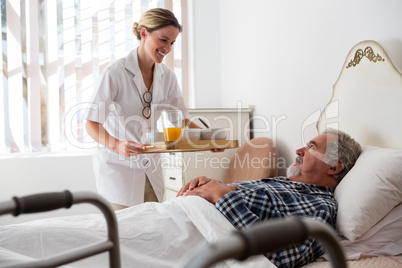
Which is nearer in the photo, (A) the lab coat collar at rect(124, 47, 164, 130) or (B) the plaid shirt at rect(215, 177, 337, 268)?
(B) the plaid shirt at rect(215, 177, 337, 268)

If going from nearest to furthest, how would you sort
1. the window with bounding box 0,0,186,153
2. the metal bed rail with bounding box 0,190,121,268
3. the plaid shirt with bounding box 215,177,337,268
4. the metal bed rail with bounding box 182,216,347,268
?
1. the metal bed rail with bounding box 182,216,347,268
2. the metal bed rail with bounding box 0,190,121,268
3. the plaid shirt with bounding box 215,177,337,268
4. the window with bounding box 0,0,186,153

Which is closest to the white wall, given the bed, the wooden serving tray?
the bed

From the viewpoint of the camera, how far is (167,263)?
1323mm

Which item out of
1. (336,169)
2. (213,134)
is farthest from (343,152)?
(213,134)

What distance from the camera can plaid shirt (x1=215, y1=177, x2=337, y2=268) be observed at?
4.48ft

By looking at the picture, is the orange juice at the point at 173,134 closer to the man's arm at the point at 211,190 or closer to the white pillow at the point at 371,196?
the man's arm at the point at 211,190

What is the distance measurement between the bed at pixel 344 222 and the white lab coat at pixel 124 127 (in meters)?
0.43

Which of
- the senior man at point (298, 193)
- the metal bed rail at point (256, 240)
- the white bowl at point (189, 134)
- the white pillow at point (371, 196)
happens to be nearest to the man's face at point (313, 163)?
the senior man at point (298, 193)

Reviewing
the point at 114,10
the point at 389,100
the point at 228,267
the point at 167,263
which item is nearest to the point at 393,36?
the point at 389,100

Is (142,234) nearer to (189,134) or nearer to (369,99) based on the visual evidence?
(189,134)

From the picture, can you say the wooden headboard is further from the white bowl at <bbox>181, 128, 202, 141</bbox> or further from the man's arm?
the white bowl at <bbox>181, 128, 202, 141</bbox>

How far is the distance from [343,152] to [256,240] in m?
1.44

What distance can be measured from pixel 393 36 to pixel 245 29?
169cm

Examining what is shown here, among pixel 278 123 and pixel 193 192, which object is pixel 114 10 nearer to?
pixel 278 123
